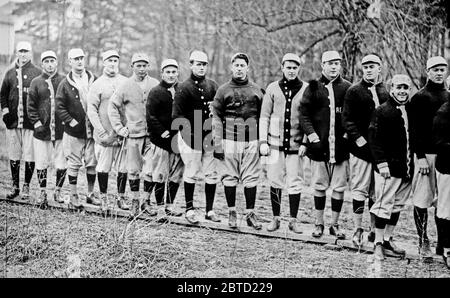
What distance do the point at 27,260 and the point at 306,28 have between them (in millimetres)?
6945

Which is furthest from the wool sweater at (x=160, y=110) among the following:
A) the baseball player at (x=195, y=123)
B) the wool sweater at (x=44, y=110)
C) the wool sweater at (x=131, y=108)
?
the wool sweater at (x=44, y=110)

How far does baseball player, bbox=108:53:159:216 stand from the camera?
7086 millimetres

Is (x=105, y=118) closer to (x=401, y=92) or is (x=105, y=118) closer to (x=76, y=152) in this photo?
(x=76, y=152)

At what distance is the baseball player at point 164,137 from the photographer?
22.4 ft

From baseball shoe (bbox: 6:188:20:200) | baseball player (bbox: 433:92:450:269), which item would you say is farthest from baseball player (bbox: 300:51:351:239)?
baseball shoe (bbox: 6:188:20:200)

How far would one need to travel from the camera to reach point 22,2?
12.7m

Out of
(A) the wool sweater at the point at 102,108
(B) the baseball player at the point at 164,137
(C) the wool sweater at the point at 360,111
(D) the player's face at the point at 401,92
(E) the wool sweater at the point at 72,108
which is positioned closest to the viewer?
(D) the player's face at the point at 401,92

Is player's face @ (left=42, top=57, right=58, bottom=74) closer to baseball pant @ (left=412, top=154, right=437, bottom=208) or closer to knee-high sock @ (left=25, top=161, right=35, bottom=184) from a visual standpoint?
knee-high sock @ (left=25, top=161, right=35, bottom=184)

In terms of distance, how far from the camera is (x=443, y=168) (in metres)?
5.41

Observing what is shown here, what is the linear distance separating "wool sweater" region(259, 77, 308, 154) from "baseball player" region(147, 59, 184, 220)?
3.93 ft

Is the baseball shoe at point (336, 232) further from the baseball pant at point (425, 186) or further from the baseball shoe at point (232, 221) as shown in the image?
the baseball shoe at point (232, 221)
